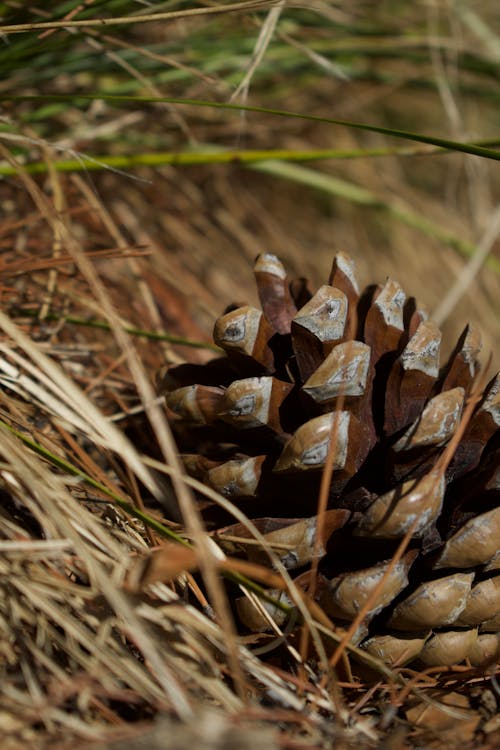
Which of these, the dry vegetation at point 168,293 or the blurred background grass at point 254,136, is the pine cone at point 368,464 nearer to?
the dry vegetation at point 168,293

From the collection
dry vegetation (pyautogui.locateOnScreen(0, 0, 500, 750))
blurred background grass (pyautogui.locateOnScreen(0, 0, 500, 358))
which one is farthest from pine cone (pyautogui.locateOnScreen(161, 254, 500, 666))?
blurred background grass (pyautogui.locateOnScreen(0, 0, 500, 358))

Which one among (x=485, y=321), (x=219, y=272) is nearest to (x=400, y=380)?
(x=219, y=272)

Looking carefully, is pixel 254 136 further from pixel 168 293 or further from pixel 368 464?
pixel 368 464

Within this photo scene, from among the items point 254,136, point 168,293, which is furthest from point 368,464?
point 254,136

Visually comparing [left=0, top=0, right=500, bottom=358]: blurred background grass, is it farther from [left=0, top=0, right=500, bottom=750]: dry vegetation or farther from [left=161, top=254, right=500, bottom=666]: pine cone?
[left=161, top=254, right=500, bottom=666]: pine cone

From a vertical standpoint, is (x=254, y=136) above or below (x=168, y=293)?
above

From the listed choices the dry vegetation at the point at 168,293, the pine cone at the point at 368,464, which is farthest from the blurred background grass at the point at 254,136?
the pine cone at the point at 368,464

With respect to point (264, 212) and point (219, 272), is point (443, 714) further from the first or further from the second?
point (264, 212)
